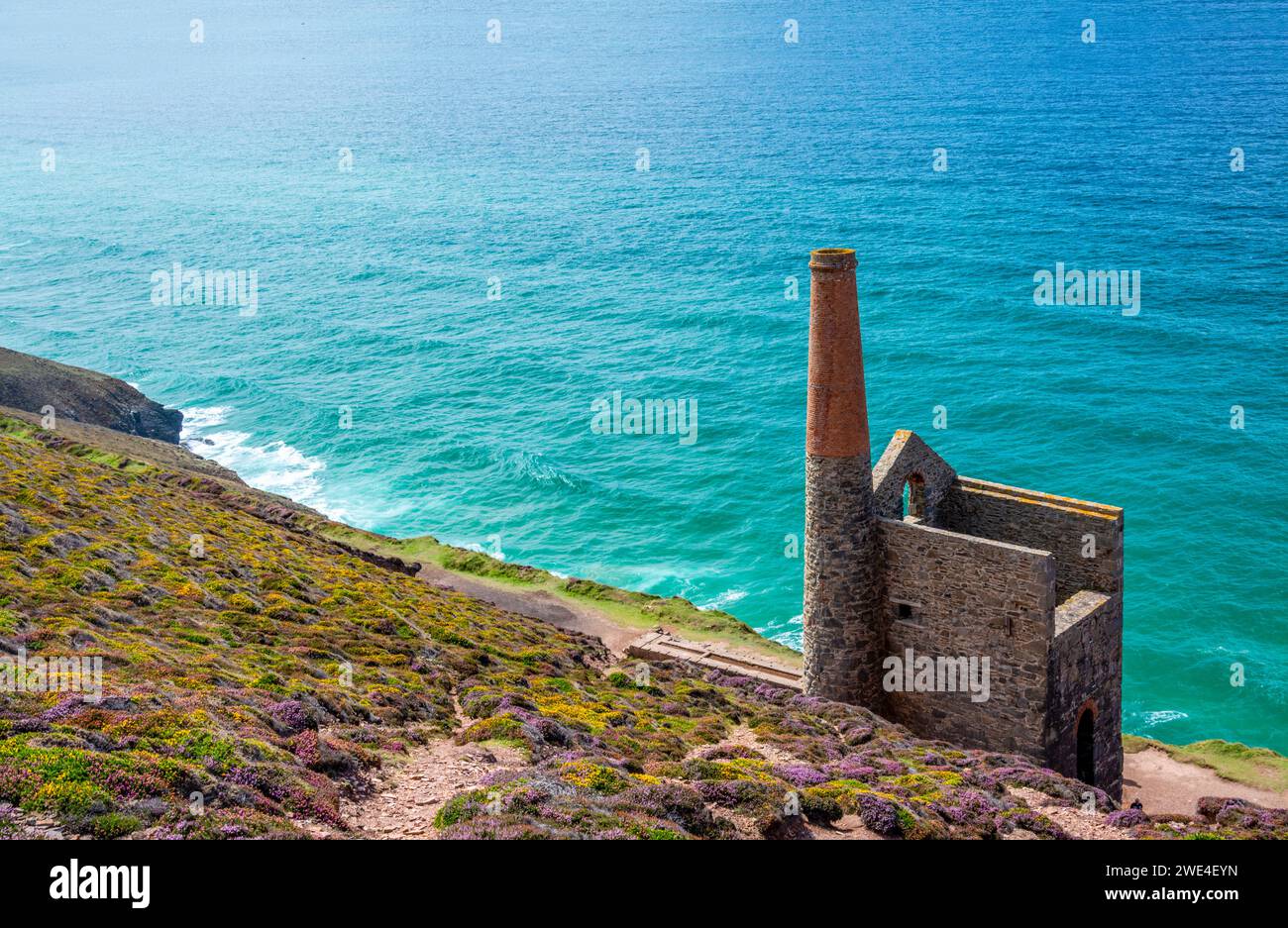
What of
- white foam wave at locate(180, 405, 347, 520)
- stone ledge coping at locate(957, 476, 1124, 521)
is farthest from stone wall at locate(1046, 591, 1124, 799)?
white foam wave at locate(180, 405, 347, 520)

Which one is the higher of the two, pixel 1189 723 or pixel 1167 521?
pixel 1167 521

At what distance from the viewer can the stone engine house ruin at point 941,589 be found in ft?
98.1

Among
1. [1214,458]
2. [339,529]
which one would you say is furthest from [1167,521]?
[339,529]

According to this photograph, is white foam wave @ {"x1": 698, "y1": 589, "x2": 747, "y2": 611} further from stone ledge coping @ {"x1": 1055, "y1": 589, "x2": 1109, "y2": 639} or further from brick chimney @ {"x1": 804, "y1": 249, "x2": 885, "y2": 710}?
stone ledge coping @ {"x1": 1055, "y1": 589, "x2": 1109, "y2": 639}

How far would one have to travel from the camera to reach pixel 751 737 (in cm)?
2959

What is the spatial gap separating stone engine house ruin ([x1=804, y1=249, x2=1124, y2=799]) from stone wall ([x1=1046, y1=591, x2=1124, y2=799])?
65 millimetres

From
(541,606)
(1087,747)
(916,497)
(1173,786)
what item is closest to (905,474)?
(916,497)

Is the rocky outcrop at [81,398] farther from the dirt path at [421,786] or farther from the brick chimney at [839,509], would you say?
the dirt path at [421,786]

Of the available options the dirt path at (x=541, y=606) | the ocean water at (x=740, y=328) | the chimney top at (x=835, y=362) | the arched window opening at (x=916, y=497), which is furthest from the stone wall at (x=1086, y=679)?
the dirt path at (x=541, y=606)

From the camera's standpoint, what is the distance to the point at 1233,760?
40.7 metres

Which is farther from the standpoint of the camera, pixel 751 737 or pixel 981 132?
pixel 981 132

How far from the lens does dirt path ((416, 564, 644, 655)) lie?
158 ft

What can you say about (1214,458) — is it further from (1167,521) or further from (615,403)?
(615,403)
